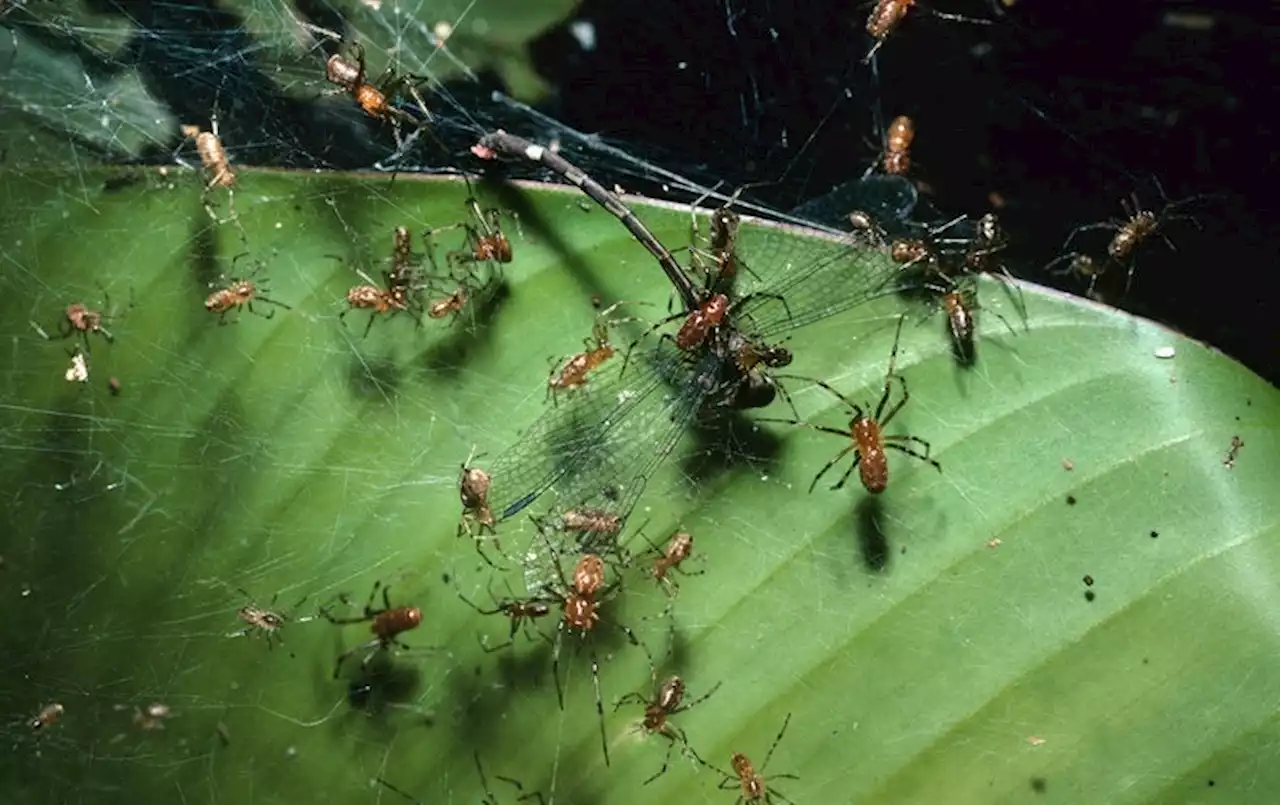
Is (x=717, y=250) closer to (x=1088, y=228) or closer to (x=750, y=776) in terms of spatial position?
(x=1088, y=228)

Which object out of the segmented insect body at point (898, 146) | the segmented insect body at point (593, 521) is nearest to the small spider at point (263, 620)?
the segmented insect body at point (593, 521)

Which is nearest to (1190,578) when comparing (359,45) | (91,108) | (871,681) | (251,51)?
(871,681)

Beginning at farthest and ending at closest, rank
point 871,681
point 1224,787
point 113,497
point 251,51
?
point 251,51
point 113,497
point 871,681
point 1224,787

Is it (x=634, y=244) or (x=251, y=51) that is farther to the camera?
(x=251, y=51)

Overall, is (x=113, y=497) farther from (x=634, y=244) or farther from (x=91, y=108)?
(x=634, y=244)

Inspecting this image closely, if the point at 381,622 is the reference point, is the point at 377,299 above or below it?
above

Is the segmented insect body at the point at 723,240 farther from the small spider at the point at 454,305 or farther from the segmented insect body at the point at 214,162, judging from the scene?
the segmented insect body at the point at 214,162

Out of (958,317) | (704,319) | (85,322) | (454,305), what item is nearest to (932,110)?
(958,317)
